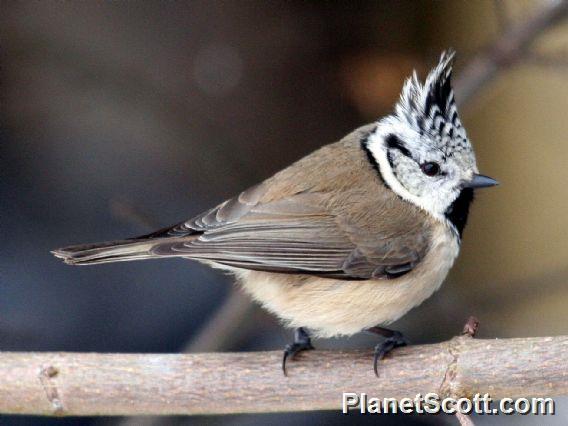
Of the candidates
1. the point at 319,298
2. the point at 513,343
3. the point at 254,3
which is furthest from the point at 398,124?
the point at 254,3

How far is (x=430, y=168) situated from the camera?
223cm

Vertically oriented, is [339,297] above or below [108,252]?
below

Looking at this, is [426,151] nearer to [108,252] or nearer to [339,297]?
[339,297]

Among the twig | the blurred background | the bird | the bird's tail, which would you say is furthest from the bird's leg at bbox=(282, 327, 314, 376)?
the twig

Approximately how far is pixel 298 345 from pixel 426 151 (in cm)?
64

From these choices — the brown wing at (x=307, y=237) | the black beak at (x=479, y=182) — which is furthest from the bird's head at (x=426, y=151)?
the brown wing at (x=307, y=237)

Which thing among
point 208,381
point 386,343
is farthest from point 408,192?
point 208,381

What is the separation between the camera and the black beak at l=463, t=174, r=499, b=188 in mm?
2160

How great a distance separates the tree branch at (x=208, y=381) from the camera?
6.14 feet

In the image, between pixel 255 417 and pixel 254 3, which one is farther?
pixel 254 3

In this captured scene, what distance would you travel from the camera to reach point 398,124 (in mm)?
2266

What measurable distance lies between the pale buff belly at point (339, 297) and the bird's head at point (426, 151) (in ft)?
0.65

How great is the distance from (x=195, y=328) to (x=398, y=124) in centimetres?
118

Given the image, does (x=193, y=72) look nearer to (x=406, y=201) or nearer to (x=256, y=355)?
(x=406, y=201)
